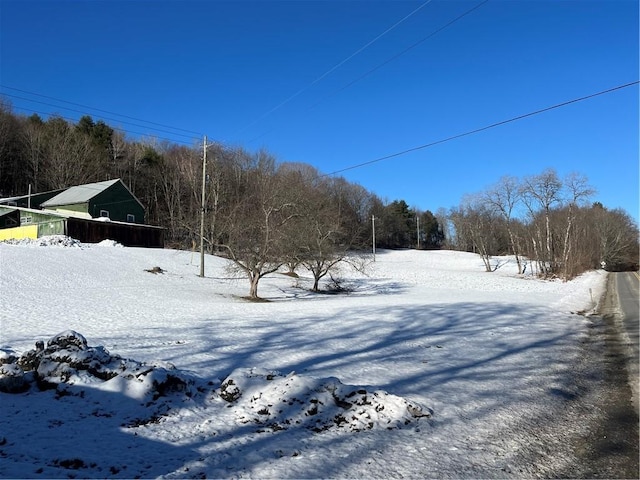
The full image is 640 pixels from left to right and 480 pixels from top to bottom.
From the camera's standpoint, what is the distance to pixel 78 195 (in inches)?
1891

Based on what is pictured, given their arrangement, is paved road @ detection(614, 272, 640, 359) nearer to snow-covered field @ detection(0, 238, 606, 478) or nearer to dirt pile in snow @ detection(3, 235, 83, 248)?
snow-covered field @ detection(0, 238, 606, 478)

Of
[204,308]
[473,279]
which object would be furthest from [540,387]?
[473,279]

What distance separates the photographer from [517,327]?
14570 mm

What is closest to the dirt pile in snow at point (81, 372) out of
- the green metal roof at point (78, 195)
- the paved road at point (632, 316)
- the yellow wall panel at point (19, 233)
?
the paved road at point (632, 316)

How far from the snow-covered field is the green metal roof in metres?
33.9

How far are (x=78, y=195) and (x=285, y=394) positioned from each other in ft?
164

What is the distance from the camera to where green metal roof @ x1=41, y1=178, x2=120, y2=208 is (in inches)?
1854

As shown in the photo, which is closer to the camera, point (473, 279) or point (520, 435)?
point (520, 435)

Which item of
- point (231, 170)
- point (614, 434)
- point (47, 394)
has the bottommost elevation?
point (614, 434)

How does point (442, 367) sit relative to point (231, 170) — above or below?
below

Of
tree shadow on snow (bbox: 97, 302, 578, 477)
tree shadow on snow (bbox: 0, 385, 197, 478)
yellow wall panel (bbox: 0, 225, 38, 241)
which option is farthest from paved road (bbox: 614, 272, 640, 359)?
yellow wall panel (bbox: 0, 225, 38, 241)

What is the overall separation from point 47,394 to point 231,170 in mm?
65459

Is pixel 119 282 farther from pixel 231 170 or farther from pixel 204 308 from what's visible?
pixel 231 170

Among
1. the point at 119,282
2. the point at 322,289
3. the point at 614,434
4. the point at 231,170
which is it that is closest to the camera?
the point at 614,434
